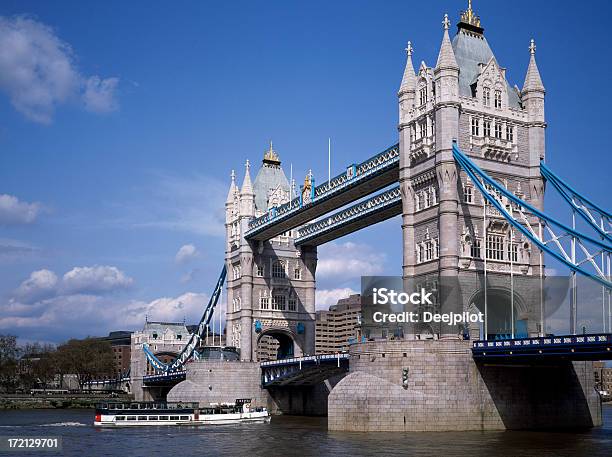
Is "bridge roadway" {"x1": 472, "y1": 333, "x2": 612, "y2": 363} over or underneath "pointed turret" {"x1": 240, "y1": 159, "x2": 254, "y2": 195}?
underneath

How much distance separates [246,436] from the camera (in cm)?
6209

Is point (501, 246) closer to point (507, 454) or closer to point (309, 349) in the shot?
point (507, 454)

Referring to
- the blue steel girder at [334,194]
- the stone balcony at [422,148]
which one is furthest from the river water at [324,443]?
the blue steel girder at [334,194]

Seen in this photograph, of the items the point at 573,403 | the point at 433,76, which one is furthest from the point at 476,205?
the point at 573,403

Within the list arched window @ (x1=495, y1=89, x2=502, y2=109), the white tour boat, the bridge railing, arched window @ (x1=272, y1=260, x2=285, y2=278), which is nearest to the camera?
arched window @ (x1=495, y1=89, x2=502, y2=109)

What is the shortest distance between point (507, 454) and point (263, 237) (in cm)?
6084

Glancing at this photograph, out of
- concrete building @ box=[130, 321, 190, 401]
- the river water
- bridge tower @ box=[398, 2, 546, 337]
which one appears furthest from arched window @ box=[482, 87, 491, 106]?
concrete building @ box=[130, 321, 190, 401]

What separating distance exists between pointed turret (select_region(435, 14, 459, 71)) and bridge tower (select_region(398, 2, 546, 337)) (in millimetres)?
74

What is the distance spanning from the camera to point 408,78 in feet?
233

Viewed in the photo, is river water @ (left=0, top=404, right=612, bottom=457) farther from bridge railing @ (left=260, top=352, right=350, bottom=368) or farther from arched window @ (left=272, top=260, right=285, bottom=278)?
arched window @ (left=272, top=260, right=285, bottom=278)

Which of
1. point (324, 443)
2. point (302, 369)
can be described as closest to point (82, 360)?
point (302, 369)

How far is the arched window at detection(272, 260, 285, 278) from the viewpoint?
349ft

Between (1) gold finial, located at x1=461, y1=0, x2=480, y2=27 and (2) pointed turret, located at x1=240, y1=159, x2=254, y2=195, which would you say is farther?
(2) pointed turret, located at x1=240, y1=159, x2=254, y2=195

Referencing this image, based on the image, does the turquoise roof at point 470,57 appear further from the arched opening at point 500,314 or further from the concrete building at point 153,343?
the concrete building at point 153,343
